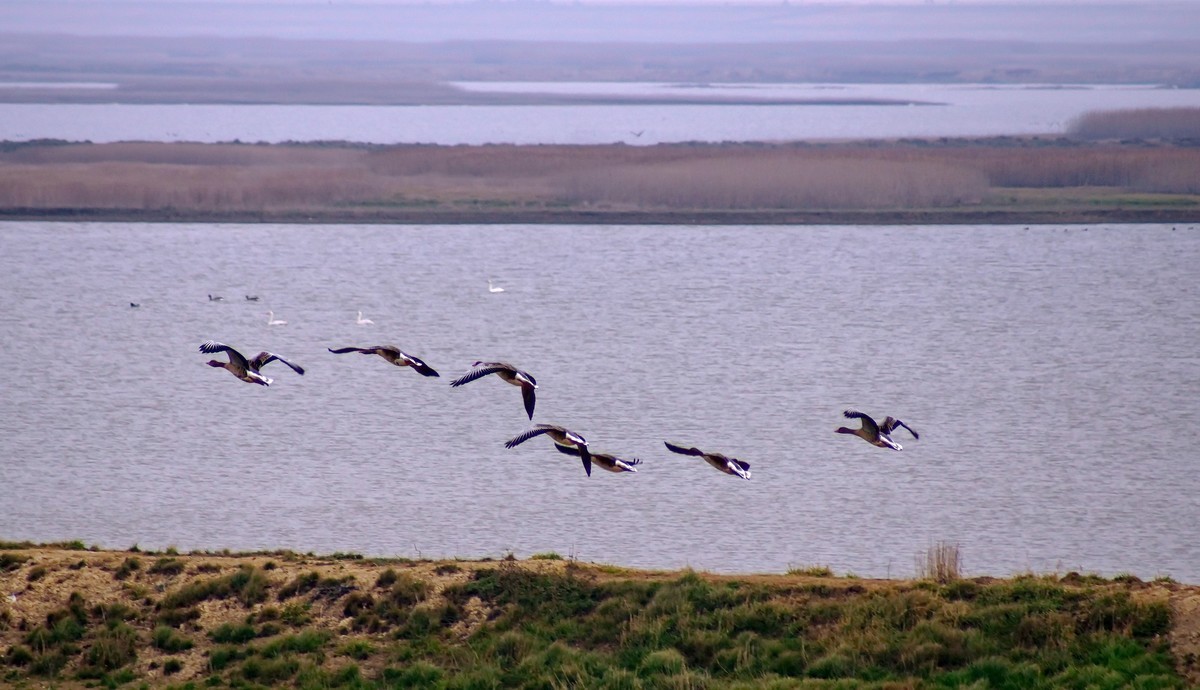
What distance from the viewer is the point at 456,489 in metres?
20.6

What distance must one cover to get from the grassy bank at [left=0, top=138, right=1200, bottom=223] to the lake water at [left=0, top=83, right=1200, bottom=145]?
69.5ft

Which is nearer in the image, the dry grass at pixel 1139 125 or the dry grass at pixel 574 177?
the dry grass at pixel 574 177

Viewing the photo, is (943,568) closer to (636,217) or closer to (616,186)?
(636,217)

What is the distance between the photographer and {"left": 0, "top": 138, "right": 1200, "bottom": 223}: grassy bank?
168 feet

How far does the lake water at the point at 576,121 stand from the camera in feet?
287

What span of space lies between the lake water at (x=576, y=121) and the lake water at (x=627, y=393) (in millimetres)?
36520

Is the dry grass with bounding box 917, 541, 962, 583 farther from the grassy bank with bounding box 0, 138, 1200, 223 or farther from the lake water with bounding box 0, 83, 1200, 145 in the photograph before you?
the lake water with bounding box 0, 83, 1200, 145

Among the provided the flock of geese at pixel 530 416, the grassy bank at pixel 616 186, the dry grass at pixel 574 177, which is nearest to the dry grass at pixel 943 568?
the flock of geese at pixel 530 416

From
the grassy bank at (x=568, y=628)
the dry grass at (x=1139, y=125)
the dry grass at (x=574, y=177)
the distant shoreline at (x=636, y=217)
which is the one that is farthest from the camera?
the dry grass at (x=1139, y=125)

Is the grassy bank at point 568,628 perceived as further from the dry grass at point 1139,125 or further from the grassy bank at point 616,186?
the dry grass at point 1139,125

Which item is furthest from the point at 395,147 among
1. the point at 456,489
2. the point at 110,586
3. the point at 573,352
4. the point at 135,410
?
the point at 110,586

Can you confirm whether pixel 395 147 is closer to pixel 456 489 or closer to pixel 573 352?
pixel 573 352

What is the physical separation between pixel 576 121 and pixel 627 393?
8668cm

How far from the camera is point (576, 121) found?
113 metres
